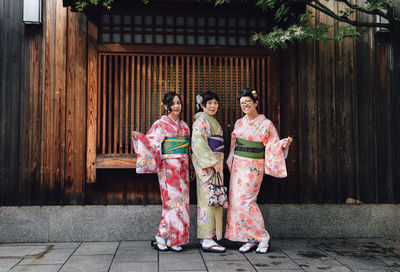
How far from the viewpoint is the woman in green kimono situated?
16.3 ft

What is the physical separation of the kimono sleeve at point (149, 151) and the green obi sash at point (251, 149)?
1260 mm

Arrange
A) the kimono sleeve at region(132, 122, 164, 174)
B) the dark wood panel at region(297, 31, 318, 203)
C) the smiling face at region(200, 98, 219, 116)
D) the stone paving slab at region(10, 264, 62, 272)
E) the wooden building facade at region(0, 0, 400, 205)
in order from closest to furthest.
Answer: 1. the stone paving slab at region(10, 264, 62, 272)
2. the kimono sleeve at region(132, 122, 164, 174)
3. the smiling face at region(200, 98, 219, 116)
4. the wooden building facade at region(0, 0, 400, 205)
5. the dark wood panel at region(297, 31, 318, 203)

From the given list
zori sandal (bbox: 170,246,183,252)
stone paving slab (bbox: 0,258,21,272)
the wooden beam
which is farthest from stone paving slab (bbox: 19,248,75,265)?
zori sandal (bbox: 170,246,183,252)

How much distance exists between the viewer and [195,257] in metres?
4.70

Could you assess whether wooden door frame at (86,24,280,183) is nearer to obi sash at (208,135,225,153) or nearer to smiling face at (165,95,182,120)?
smiling face at (165,95,182,120)

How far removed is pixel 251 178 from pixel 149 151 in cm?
162

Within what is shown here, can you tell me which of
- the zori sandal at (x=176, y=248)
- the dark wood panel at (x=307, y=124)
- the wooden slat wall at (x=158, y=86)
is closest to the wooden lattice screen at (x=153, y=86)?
the wooden slat wall at (x=158, y=86)

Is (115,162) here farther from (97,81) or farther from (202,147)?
(202,147)

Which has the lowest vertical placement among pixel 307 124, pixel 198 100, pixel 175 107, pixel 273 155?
pixel 273 155

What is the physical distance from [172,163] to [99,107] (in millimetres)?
1698

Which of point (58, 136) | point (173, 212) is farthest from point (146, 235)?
point (58, 136)

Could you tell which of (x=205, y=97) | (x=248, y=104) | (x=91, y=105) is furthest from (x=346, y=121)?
(x=91, y=105)

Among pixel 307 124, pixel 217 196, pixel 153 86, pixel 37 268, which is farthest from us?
pixel 307 124

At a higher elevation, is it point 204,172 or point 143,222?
point 204,172
